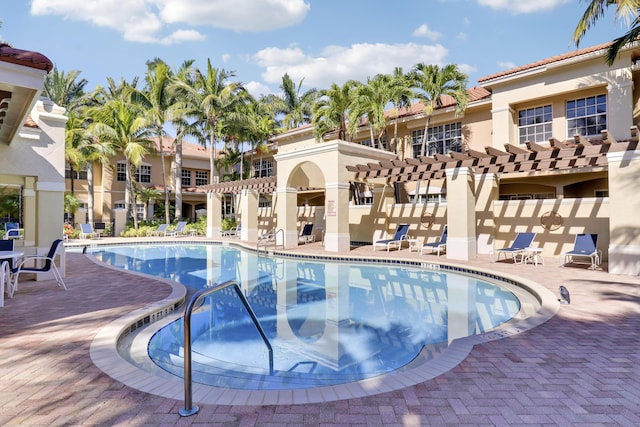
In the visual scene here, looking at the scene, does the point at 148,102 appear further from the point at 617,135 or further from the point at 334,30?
the point at 617,135

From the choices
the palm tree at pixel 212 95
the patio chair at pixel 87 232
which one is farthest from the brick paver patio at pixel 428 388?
the palm tree at pixel 212 95

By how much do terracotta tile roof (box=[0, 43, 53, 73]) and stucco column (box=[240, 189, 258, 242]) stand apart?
18.4 meters

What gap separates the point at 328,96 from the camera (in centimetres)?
2234

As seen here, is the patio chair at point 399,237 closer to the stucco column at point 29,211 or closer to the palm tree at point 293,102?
the stucco column at point 29,211

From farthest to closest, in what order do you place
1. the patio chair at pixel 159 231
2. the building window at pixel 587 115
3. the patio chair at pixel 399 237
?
the patio chair at pixel 159 231 < the patio chair at pixel 399 237 < the building window at pixel 587 115

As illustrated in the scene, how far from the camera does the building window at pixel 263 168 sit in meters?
34.1

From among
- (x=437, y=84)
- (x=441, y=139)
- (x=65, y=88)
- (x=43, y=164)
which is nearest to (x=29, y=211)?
(x=43, y=164)

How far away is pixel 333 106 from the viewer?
878 inches

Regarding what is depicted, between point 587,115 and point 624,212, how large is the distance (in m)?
8.73

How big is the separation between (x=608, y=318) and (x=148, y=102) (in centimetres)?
3055

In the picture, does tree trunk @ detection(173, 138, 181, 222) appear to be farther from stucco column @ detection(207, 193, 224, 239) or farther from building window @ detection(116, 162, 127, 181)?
building window @ detection(116, 162, 127, 181)

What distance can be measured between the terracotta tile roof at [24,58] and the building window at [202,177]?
108ft

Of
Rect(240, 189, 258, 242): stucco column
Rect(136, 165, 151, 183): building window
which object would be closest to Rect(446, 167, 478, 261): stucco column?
Rect(240, 189, 258, 242): stucco column

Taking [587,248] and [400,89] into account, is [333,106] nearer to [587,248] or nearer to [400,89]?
[400,89]
